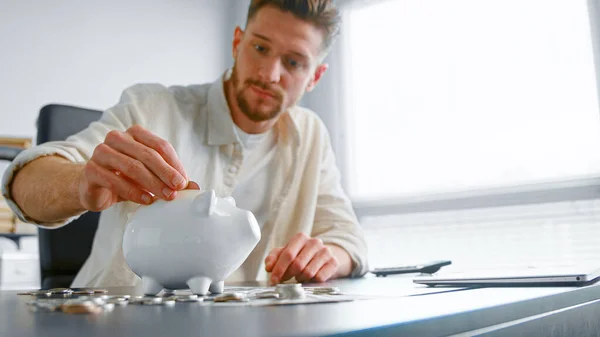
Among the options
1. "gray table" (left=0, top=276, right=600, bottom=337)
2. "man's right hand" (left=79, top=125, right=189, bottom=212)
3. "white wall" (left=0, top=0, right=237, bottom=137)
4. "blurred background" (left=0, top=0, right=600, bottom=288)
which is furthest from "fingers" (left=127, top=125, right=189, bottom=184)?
"white wall" (left=0, top=0, right=237, bottom=137)

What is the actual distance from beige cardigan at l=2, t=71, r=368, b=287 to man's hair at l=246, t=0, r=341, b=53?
0.21 m

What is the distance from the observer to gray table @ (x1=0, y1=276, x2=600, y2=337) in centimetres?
25

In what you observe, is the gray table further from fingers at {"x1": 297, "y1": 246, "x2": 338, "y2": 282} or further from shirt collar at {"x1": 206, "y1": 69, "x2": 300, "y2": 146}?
shirt collar at {"x1": 206, "y1": 69, "x2": 300, "y2": 146}

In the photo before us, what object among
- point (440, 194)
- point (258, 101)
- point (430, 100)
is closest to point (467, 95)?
point (430, 100)

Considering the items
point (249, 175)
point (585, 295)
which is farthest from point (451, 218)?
point (585, 295)

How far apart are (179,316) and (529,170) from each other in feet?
6.72

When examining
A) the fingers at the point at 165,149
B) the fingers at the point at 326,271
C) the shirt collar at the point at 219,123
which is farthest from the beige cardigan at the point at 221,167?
the fingers at the point at 165,149

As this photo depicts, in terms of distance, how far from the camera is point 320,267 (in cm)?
86

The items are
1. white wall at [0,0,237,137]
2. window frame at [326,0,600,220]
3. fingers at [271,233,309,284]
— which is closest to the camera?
fingers at [271,233,309,284]

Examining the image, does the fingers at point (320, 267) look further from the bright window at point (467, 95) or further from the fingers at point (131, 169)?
the bright window at point (467, 95)

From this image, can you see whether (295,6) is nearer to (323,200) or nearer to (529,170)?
(323,200)

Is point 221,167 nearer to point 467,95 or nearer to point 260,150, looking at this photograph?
point 260,150

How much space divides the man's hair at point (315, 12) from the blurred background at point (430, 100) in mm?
1115

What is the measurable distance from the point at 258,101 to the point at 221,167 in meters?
0.18
